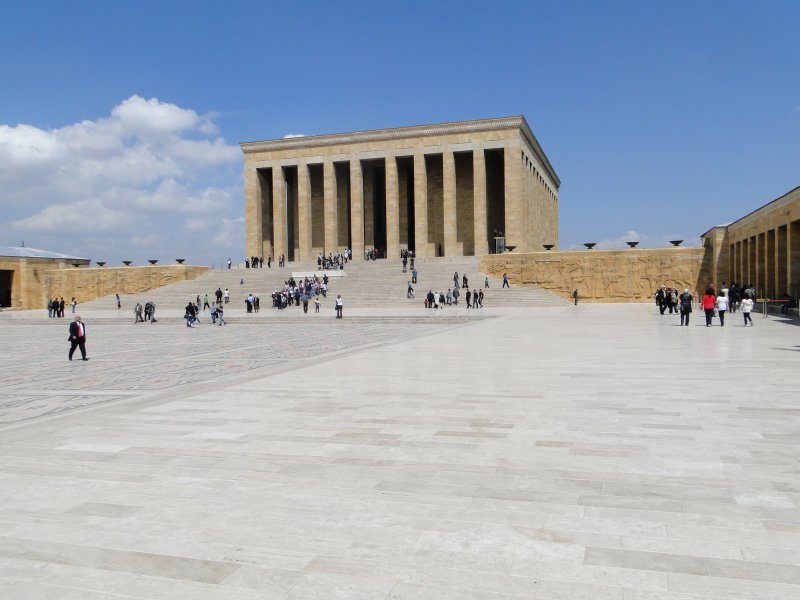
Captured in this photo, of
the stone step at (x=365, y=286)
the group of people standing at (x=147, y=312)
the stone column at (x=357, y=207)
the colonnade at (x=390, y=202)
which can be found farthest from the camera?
the stone column at (x=357, y=207)

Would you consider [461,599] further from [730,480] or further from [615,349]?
[615,349]

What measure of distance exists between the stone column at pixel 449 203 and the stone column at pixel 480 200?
1.42 meters

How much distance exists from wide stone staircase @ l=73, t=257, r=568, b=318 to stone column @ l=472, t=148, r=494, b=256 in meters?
4.37

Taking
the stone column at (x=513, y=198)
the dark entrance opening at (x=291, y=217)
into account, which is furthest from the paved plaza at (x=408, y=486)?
the dark entrance opening at (x=291, y=217)

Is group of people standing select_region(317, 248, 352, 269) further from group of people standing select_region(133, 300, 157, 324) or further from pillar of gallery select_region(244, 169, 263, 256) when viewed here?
group of people standing select_region(133, 300, 157, 324)

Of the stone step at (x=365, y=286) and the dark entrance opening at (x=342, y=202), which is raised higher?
the dark entrance opening at (x=342, y=202)

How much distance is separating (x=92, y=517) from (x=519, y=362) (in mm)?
7406

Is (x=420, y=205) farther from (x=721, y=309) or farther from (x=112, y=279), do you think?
(x=721, y=309)

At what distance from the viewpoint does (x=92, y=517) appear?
3.64 metres

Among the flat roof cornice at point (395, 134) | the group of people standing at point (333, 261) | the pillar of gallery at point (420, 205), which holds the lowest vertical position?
the group of people standing at point (333, 261)

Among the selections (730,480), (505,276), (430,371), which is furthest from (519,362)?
(505,276)

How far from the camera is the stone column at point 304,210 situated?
4747 cm

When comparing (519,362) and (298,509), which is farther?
(519,362)

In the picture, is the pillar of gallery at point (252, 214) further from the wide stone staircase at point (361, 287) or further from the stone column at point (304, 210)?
the wide stone staircase at point (361, 287)
